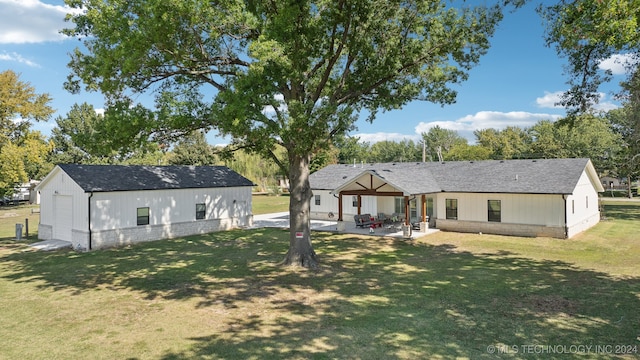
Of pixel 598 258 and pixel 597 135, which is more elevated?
pixel 597 135

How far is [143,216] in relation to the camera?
79.4 feet

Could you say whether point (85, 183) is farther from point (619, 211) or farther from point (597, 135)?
point (597, 135)

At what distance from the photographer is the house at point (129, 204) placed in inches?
864

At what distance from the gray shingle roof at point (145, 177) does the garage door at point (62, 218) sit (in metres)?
1.89

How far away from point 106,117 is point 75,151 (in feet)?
162

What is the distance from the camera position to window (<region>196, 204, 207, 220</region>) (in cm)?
2741

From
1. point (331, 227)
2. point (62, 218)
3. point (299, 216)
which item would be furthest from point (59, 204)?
point (331, 227)

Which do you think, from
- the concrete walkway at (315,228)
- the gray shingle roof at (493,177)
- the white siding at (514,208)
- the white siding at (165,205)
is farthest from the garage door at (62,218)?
the white siding at (514,208)

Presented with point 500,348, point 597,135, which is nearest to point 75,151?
point 500,348

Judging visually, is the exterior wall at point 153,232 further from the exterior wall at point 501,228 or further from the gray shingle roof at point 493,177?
the exterior wall at point 501,228

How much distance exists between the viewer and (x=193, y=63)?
1500cm

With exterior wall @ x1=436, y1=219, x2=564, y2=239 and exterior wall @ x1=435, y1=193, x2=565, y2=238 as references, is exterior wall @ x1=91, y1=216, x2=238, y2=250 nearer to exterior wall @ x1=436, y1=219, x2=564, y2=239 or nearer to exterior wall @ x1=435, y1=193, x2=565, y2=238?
exterior wall @ x1=436, y1=219, x2=564, y2=239

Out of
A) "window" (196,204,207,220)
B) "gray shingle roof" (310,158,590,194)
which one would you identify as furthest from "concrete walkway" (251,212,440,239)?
"window" (196,204,207,220)

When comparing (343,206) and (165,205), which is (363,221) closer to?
(343,206)
